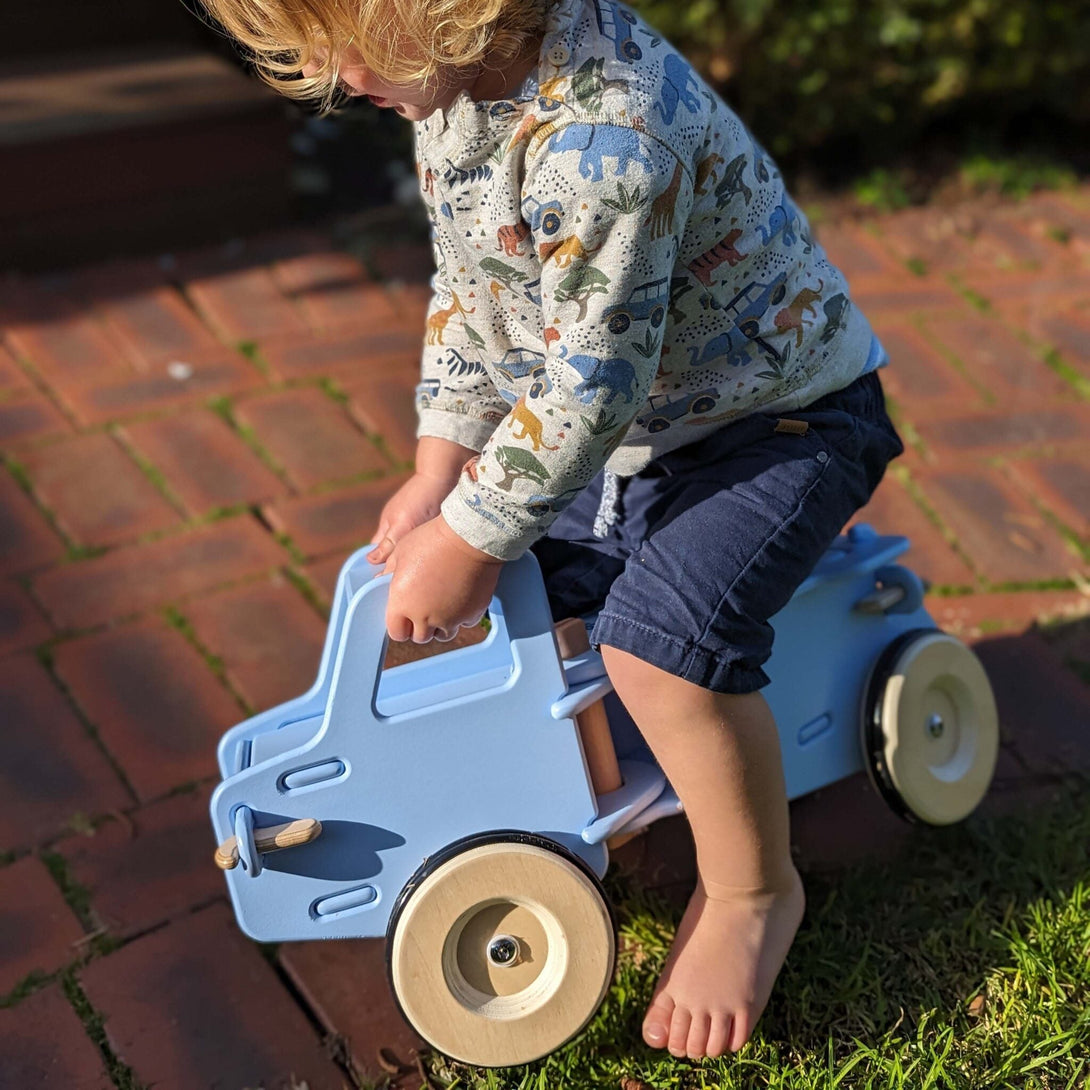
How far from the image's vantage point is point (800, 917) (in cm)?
159

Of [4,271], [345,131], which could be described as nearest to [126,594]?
[4,271]

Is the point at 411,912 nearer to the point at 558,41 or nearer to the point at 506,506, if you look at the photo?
the point at 506,506

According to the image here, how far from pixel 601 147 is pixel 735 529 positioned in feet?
1.45

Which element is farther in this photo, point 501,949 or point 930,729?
point 930,729

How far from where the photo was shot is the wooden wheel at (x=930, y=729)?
175 cm

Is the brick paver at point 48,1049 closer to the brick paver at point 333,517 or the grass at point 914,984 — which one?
the grass at point 914,984

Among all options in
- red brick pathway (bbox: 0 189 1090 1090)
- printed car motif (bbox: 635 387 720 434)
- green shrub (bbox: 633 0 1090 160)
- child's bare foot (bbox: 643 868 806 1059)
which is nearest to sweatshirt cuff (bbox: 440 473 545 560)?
printed car motif (bbox: 635 387 720 434)

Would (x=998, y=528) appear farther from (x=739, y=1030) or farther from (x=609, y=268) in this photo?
(x=609, y=268)

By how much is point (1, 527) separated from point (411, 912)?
128 cm

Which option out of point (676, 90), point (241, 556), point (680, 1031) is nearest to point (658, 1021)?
point (680, 1031)

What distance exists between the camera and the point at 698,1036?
1.48 meters

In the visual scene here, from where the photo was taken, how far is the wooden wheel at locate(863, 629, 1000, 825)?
1.75 m

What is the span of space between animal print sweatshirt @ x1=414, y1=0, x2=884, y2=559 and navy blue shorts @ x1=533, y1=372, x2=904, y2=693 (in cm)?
4

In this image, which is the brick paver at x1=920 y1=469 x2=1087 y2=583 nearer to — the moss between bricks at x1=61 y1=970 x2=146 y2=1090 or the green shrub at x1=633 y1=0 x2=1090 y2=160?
the green shrub at x1=633 y1=0 x2=1090 y2=160
